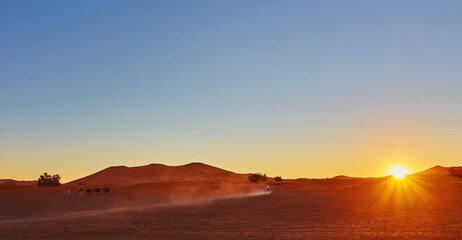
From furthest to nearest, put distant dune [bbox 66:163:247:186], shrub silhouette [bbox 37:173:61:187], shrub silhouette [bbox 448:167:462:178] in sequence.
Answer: distant dune [bbox 66:163:247:186] < shrub silhouette [bbox 37:173:61:187] < shrub silhouette [bbox 448:167:462:178]

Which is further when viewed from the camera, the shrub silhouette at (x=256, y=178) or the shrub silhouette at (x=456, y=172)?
the shrub silhouette at (x=256, y=178)

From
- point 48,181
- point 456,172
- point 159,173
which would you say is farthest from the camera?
point 159,173

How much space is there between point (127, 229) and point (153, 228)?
1123 millimetres

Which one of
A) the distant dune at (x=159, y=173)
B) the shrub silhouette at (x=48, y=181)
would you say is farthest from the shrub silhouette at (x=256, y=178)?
the distant dune at (x=159, y=173)

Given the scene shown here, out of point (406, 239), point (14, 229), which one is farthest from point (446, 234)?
point (14, 229)

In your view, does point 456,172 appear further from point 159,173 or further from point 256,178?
point 159,173

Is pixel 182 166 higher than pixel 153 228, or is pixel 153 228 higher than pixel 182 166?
pixel 182 166

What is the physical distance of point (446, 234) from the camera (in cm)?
1823

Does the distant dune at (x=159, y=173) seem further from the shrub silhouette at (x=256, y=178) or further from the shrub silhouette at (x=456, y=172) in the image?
the shrub silhouette at (x=456, y=172)

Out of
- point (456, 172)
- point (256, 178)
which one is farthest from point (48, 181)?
point (456, 172)

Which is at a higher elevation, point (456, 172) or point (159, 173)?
point (159, 173)

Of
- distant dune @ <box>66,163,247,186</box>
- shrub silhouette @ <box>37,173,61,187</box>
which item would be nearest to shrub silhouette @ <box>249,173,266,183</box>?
shrub silhouette @ <box>37,173,61,187</box>

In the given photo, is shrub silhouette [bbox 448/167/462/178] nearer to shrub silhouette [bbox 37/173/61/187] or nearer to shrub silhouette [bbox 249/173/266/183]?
shrub silhouette [bbox 249/173/266/183]

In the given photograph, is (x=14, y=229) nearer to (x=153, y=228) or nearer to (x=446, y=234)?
(x=153, y=228)
